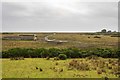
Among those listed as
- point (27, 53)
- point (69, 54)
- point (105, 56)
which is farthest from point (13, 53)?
point (105, 56)

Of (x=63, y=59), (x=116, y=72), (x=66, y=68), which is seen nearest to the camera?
(x=116, y=72)

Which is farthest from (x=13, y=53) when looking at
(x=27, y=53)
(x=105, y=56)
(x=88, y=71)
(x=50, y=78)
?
(x=50, y=78)

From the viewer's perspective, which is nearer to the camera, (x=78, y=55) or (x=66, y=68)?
(x=66, y=68)

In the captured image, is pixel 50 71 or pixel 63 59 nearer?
pixel 50 71

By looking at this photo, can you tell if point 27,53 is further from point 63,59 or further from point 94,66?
point 94,66

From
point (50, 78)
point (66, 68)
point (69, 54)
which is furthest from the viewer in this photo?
point (69, 54)

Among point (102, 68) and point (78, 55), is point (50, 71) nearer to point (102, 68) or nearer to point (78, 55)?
point (102, 68)

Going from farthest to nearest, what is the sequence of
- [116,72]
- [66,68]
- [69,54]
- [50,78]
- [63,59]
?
[69,54]
[63,59]
[66,68]
[116,72]
[50,78]

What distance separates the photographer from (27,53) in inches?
1596

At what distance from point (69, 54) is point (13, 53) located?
27.3 feet

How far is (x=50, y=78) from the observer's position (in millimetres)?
22672

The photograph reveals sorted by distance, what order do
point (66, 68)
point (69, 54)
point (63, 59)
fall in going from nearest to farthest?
point (66, 68), point (63, 59), point (69, 54)

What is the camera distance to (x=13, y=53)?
4056 cm

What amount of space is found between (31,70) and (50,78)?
4608 mm
